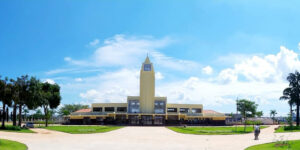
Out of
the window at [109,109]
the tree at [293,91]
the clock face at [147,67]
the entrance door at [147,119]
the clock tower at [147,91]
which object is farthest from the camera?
the window at [109,109]

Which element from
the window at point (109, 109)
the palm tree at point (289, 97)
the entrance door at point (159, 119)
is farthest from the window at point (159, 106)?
the palm tree at point (289, 97)

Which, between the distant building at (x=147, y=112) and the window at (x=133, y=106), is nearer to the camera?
the distant building at (x=147, y=112)

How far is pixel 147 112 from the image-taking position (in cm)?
9294

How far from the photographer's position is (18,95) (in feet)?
151

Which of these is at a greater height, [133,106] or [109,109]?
[133,106]

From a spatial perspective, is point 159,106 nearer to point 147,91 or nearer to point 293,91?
point 147,91

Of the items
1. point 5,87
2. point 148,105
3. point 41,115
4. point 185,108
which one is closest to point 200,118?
point 185,108

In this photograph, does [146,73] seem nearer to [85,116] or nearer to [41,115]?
[85,116]

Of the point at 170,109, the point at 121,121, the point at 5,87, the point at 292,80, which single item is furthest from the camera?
the point at 170,109

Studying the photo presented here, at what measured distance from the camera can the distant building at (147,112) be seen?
88.2 metres

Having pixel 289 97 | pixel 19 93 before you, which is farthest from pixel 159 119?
pixel 19 93

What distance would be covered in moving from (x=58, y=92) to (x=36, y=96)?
88.2 feet

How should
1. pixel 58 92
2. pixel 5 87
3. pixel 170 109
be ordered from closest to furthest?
pixel 5 87 < pixel 58 92 < pixel 170 109

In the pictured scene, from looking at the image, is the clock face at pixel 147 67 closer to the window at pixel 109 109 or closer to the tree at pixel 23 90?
the window at pixel 109 109
